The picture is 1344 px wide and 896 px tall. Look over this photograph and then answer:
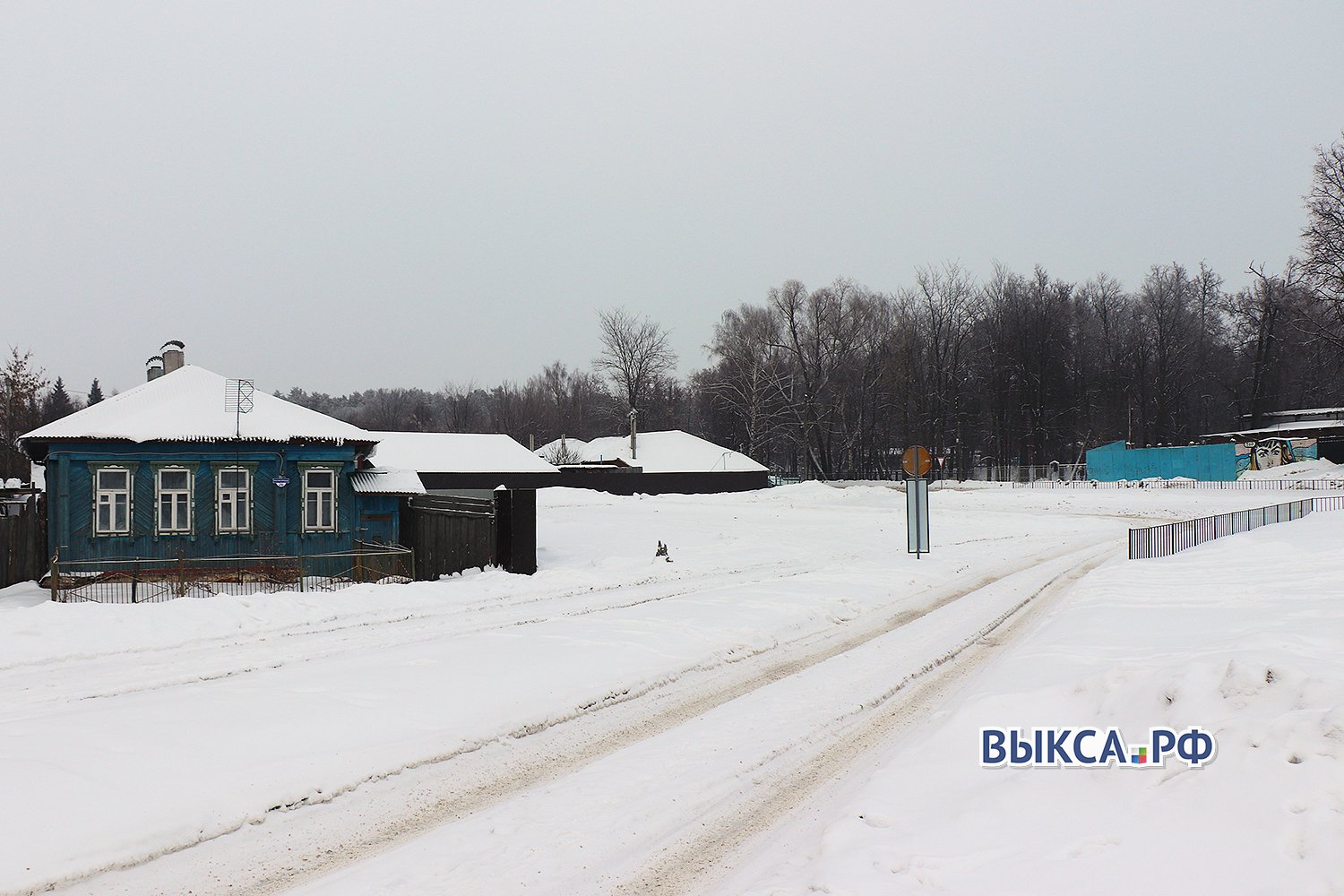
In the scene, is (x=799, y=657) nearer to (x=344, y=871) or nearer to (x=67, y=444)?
(x=344, y=871)

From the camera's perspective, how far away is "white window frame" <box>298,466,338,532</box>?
82.5 feet

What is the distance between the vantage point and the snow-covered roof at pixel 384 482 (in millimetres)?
25359

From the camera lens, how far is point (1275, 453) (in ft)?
192

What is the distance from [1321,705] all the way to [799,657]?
6331 millimetres

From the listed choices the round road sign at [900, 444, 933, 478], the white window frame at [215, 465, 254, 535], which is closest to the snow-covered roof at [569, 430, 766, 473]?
the white window frame at [215, 465, 254, 535]

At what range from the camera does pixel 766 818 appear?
5.99 meters

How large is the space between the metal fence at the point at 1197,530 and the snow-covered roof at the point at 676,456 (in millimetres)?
42496

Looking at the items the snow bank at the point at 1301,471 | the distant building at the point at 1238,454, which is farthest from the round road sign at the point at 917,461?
the distant building at the point at 1238,454

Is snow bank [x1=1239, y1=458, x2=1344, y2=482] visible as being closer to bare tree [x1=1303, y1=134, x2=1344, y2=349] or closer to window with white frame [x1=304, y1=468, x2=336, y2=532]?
bare tree [x1=1303, y1=134, x2=1344, y2=349]

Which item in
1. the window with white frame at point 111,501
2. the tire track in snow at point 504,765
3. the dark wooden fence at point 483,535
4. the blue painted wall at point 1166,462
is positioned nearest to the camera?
the tire track in snow at point 504,765

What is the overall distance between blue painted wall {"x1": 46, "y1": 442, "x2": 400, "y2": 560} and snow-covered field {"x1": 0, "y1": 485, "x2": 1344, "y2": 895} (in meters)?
10.6

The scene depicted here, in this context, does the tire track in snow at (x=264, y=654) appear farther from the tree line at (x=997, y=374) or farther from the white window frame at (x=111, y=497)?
the tree line at (x=997, y=374)

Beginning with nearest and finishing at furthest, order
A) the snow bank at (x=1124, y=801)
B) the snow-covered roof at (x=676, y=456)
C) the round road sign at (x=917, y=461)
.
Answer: the snow bank at (x=1124, y=801)
the round road sign at (x=917, y=461)
the snow-covered roof at (x=676, y=456)

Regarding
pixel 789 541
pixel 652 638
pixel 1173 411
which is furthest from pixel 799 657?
pixel 1173 411
